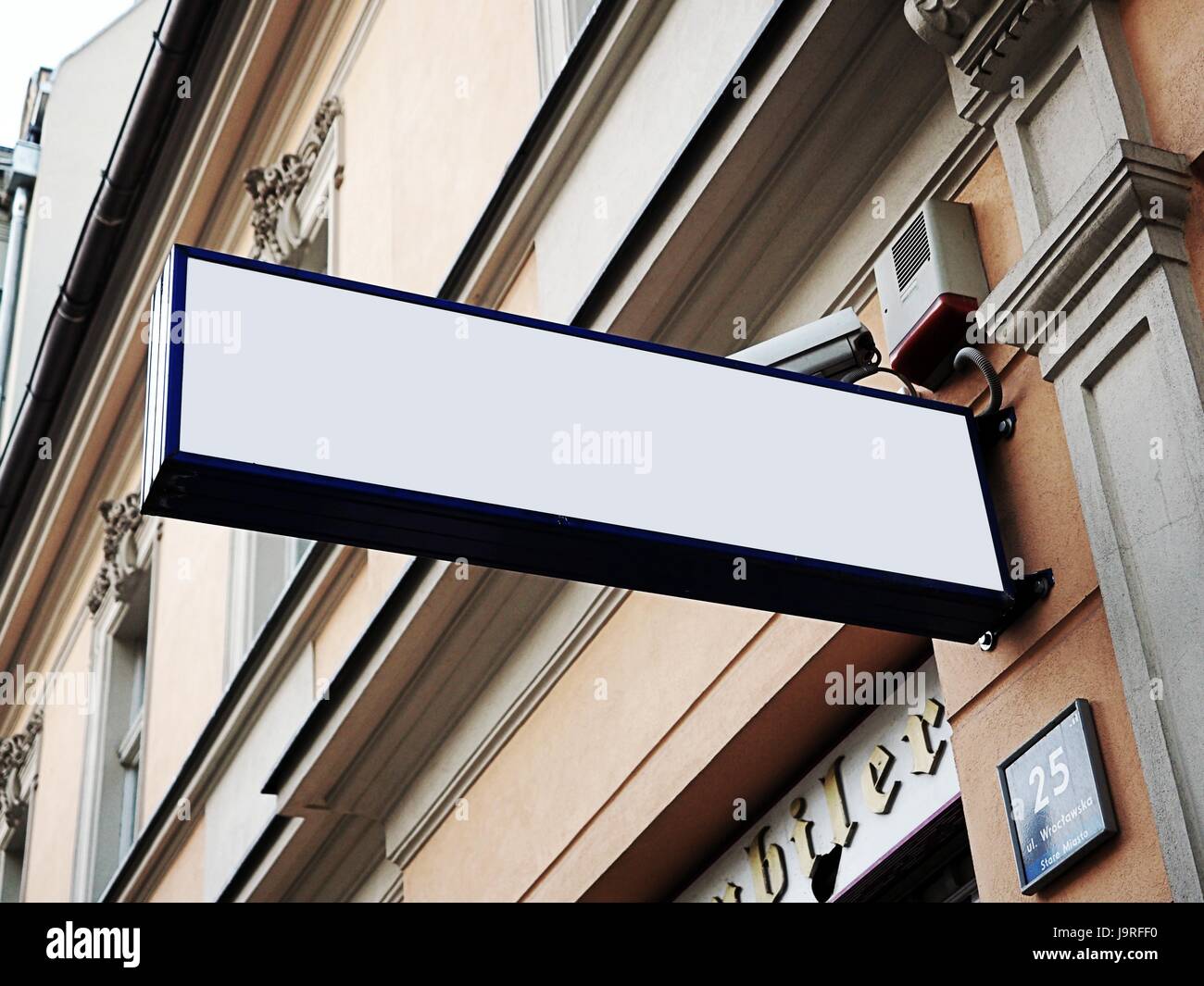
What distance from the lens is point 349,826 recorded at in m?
8.05

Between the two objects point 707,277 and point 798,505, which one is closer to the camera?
point 798,505

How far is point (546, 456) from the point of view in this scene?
354 cm

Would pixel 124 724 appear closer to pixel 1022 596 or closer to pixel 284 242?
pixel 284 242

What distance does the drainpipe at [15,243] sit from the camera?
66.4ft

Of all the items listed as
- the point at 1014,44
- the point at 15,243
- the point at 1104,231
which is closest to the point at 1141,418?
the point at 1104,231

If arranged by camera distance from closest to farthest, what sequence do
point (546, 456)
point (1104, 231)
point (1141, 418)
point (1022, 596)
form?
point (546, 456) → point (1141, 418) → point (1104, 231) → point (1022, 596)

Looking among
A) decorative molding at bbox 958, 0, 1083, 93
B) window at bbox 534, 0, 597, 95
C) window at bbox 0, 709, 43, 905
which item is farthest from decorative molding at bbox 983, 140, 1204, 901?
window at bbox 0, 709, 43, 905

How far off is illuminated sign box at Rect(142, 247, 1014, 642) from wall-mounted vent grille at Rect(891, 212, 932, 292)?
82 cm

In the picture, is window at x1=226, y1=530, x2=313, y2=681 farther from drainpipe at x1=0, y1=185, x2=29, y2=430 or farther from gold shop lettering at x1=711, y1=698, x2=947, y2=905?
drainpipe at x1=0, y1=185, x2=29, y2=430

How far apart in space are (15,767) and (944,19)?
13625 mm

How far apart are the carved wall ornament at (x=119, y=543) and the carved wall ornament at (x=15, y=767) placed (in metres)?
2.33
